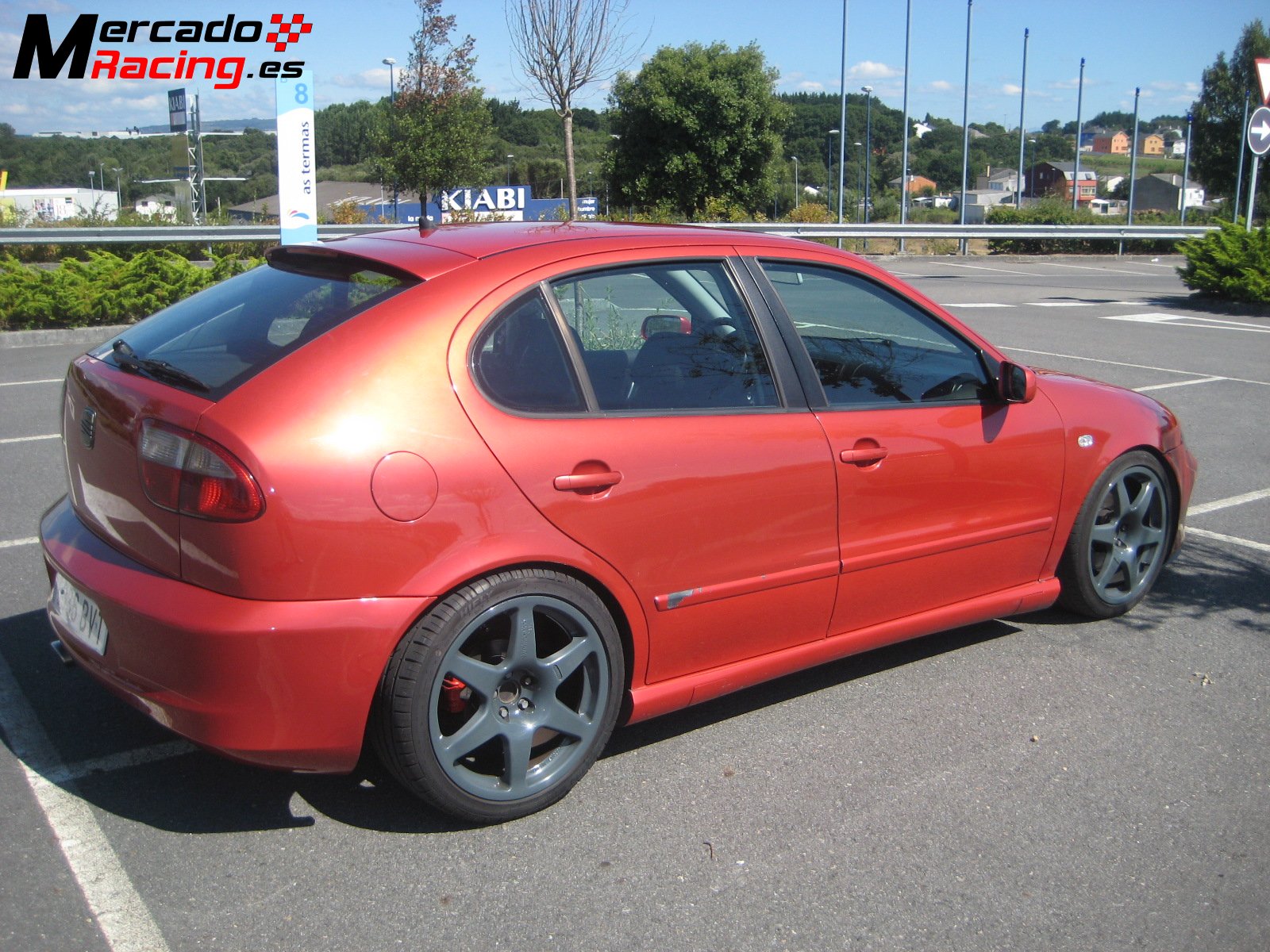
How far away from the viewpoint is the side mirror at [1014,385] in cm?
397

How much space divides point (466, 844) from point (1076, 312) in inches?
618

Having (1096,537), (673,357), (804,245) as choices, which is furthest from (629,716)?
(1096,537)

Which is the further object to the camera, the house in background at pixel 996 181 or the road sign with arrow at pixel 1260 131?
A: the house in background at pixel 996 181

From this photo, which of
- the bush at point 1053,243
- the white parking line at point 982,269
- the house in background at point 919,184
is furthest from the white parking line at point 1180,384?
the house in background at point 919,184

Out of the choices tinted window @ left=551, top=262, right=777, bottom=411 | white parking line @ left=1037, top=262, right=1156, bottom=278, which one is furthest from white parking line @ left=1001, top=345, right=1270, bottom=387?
white parking line @ left=1037, top=262, right=1156, bottom=278

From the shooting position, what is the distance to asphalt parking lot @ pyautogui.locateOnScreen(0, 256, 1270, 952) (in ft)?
8.77

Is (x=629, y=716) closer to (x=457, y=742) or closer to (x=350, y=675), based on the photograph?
(x=457, y=742)

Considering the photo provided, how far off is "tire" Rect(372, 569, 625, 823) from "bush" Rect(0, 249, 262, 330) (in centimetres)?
1076

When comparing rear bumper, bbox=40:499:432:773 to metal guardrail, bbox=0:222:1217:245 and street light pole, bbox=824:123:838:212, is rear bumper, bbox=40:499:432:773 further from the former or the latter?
street light pole, bbox=824:123:838:212

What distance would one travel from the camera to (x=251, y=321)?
327 centimetres

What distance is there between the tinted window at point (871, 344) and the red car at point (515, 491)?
Result: 1 cm

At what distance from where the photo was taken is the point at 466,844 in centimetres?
301

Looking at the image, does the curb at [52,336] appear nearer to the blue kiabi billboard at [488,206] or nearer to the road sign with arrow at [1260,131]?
the blue kiabi billboard at [488,206]

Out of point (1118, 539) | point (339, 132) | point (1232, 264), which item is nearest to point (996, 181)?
point (339, 132)
